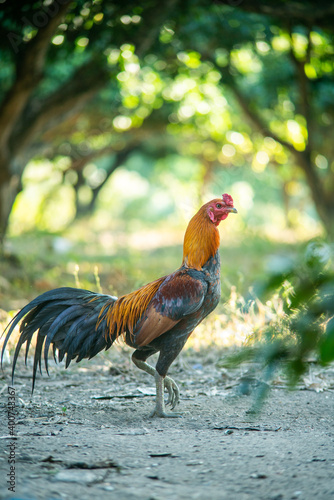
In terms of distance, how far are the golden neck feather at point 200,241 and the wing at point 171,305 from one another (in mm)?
170

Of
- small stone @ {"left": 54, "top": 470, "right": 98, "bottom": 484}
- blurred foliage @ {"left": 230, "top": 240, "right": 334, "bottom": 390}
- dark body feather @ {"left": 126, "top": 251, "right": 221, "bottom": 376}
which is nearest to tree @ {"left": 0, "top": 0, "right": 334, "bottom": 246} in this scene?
dark body feather @ {"left": 126, "top": 251, "right": 221, "bottom": 376}

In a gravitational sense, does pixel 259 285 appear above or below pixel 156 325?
above

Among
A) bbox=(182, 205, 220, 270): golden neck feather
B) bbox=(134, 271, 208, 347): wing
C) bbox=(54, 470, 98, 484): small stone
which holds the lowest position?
bbox=(54, 470, 98, 484): small stone

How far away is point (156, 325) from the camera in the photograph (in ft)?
12.7

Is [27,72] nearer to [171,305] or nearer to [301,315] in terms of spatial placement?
[171,305]

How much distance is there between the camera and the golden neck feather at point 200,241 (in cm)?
406

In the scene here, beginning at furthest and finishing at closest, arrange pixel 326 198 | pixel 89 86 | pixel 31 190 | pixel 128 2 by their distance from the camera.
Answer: pixel 31 190
pixel 326 198
pixel 89 86
pixel 128 2

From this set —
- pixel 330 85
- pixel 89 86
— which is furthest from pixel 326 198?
pixel 89 86

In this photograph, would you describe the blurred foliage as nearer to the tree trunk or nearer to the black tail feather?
the black tail feather

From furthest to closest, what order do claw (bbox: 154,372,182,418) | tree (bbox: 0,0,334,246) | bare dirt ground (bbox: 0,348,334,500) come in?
1. tree (bbox: 0,0,334,246)
2. claw (bbox: 154,372,182,418)
3. bare dirt ground (bbox: 0,348,334,500)

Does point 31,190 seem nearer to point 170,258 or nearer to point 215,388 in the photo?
point 170,258

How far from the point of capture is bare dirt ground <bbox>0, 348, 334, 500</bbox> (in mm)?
2492

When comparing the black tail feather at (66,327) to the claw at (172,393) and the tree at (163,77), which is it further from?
the tree at (163,77)

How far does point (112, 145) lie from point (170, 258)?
5880 millimetres
